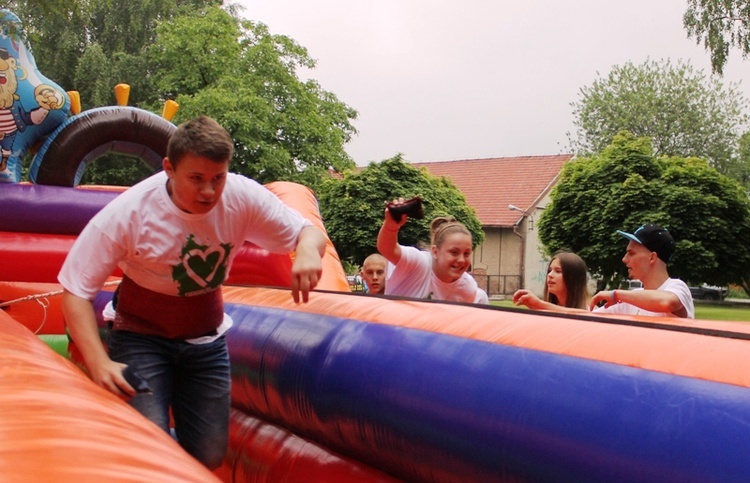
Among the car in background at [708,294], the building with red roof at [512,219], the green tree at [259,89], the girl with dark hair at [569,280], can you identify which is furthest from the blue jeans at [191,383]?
the car in background at [708,294]

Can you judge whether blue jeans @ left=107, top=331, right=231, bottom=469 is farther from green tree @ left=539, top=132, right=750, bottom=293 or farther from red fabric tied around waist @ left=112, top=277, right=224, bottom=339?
green tree @ left=539, top=132, right=750, bottom=293

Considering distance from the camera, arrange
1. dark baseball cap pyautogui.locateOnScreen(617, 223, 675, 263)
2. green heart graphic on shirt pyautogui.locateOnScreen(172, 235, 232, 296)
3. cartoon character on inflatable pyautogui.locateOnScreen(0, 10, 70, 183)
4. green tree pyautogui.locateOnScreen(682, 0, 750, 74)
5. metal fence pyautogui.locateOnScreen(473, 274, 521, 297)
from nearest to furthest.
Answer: green heart graphic on shirt pyautogui.locateOnScreen(172, 235, 232, 296), dark baseball cap pyautogui.locateOnScreen(617, 223, 675, 263), cartoon character on inflatable pyautogui.locateOnScreen(0, 10, 70, 183), green tree pyautogui.locateOnScreen(682, 0, 750, 74), metal fence pyautogui.locateOnScreen(473, 274, 521, 297)

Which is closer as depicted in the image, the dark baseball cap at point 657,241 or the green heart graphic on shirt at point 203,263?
the green heart graphic on shirt at point 203,263

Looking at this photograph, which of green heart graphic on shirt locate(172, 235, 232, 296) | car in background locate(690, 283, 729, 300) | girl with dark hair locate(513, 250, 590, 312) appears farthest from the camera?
car in background locate(690, 283, 729, 300)

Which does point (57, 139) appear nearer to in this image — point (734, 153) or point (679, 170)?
point (679, 170)

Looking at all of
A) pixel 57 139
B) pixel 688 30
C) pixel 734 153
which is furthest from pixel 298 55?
pixel 734 153

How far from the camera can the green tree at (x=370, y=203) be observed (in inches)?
740

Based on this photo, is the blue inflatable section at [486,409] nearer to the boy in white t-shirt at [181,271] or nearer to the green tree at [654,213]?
the boy in white t-shirt at [181,271]

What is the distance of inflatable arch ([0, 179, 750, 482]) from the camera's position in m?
1.75

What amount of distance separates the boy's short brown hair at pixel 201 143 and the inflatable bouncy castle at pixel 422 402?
0.64 metres

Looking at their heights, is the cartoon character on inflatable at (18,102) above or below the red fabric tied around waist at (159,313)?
above

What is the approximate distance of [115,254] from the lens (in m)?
2.54

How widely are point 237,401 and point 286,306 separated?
535 millimetres

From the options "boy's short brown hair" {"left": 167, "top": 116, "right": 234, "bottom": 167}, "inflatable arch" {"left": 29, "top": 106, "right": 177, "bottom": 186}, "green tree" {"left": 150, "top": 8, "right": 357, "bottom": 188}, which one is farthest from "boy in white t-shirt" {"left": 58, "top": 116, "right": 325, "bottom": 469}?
"green tree" {"left": 150, "top": 8, "right": 357, "bottom": 188}
